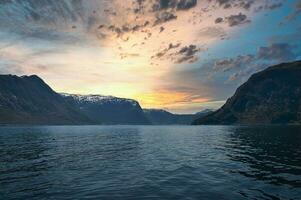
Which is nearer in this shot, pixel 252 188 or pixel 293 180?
pixel 252 188

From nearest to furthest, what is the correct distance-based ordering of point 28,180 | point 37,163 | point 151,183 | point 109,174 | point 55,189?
point 55,189 < point 151,183 < point 28,180 < point 109,174 < point 37,163

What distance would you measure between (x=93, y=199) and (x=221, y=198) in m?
12.0

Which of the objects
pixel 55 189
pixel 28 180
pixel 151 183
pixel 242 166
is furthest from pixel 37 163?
pixel 242 166

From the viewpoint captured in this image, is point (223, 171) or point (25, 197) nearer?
point (25, 197)

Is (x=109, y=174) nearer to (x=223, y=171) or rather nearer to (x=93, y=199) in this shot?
(x=93, y=199)

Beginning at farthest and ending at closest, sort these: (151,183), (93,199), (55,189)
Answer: (151,183) → (55,189) → (93,199)

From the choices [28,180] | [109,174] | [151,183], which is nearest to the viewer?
[151,183]

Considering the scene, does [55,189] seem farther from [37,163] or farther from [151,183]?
[37,163]

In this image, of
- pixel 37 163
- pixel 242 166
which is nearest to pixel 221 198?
pixel 242 166

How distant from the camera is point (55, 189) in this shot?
100 feet

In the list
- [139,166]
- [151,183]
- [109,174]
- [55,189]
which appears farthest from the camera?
[139,166]

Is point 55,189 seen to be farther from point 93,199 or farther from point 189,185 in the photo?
point 189,185

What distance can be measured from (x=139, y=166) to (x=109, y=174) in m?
8.18

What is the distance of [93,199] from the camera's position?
26.6 meters
